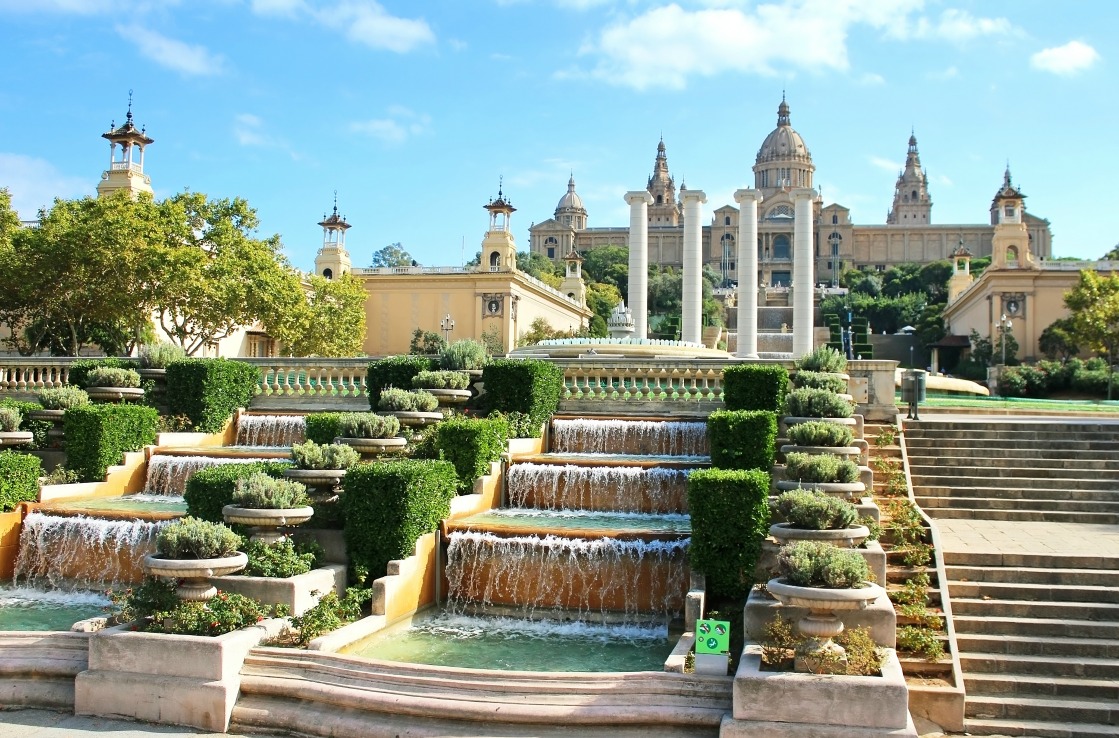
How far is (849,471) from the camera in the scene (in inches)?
500

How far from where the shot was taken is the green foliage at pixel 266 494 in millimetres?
12359

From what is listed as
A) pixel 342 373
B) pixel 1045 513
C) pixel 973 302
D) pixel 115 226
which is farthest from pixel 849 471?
pixel 973 302

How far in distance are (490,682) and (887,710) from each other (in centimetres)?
376

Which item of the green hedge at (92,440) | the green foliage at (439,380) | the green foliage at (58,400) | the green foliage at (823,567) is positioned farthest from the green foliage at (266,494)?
the green foliage at (58,400)

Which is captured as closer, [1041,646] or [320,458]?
[1041,646]

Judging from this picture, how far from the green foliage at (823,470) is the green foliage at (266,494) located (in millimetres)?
6812

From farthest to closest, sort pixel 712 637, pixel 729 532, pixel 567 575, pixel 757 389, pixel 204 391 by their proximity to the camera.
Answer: pixel 204 391
pixel 757 389
pixel 567 575
pixel 729 532
pixel 712 637

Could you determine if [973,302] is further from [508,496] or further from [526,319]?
[508,496]

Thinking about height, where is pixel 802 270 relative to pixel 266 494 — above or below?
Answer: above

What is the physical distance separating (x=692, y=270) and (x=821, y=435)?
29376 mm

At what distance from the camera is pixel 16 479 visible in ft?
52.6

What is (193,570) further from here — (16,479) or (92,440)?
(92,440)

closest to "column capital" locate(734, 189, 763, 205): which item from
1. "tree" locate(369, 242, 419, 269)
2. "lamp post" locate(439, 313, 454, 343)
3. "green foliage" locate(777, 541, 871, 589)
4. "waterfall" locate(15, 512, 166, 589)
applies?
"lamp post" locate(439, 313, 454, 343)

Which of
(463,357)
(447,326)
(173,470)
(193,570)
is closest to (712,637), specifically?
(193,570)
